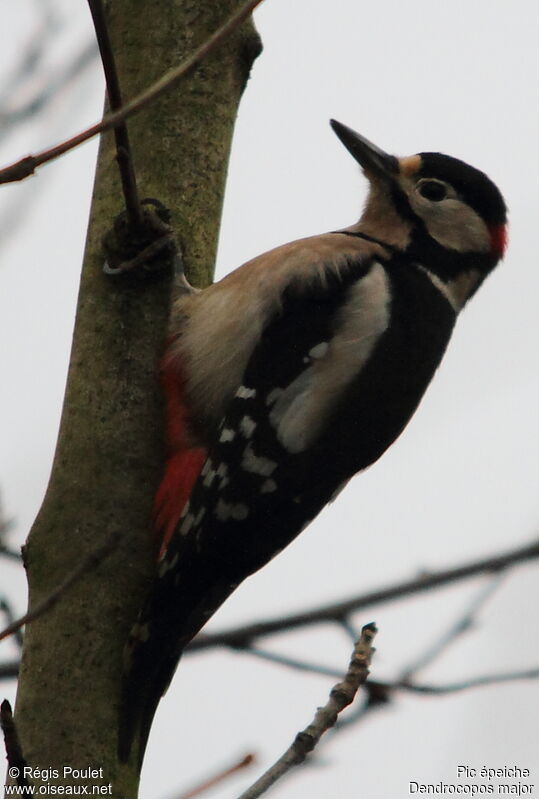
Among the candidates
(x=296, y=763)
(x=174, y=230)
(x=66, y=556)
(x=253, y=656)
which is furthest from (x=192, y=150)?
(x=296, y=763)

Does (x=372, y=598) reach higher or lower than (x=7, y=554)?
lower

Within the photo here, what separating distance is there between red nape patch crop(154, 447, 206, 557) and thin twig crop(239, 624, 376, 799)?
27.7 inches

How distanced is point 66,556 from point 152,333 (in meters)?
A: 0.71

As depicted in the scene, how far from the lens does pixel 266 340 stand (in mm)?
3234

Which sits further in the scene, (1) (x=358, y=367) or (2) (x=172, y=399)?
(1) (x=358, y=367)

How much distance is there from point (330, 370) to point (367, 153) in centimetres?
120

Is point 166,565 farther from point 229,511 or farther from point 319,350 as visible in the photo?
point 319,350

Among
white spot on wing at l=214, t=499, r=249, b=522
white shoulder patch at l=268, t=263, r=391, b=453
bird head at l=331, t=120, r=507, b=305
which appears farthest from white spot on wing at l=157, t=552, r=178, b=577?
bird head at l=331, t=120, r=507, b=305

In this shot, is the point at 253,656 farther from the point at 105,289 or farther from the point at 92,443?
the point at 105,289

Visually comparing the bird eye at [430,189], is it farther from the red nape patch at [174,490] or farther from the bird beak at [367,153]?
the red nape patch at [174,490]

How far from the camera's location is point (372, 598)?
1599 millimetres

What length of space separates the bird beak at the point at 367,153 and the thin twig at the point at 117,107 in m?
1.36

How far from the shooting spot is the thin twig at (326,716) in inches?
75.6

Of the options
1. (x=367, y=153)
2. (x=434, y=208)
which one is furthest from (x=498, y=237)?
(x=367, y=153)
